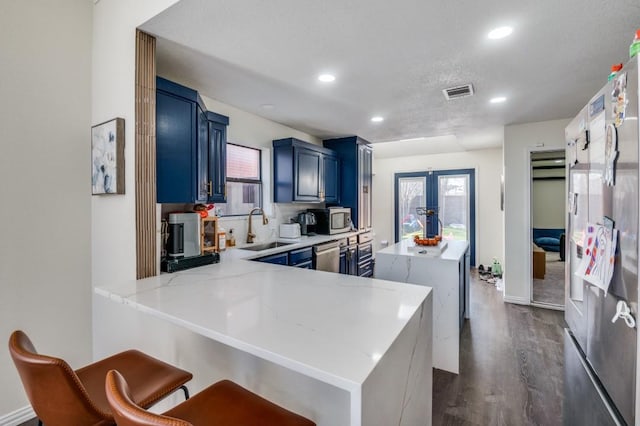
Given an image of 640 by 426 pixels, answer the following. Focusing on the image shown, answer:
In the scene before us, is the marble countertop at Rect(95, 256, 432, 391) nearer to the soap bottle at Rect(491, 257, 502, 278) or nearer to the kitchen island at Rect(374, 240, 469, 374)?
the kitchen island at Rect(374, 240, 469, 374)

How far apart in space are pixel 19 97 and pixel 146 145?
792 millimetres

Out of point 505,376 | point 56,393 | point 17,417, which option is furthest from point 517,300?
point 17,417

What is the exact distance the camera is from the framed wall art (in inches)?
73.2

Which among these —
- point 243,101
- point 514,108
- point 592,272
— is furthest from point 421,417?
point 514,108

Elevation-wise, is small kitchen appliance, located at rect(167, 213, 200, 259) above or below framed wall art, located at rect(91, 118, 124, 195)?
below

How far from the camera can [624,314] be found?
36.2 inches

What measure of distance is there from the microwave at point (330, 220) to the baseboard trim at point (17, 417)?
3.28 m

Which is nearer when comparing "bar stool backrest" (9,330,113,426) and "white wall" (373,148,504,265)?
"bar stool backrest" (9,330,113,426)

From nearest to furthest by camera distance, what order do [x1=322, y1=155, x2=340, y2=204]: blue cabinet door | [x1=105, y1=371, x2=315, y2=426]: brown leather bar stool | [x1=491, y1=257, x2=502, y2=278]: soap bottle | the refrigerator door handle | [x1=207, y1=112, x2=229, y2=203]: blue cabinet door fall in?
the refrigerator door handle → [x1=105, y1=371, x2=315, y2=426]: brown leather bar stool → [x1=207, y1=112, x2=229, y2=203]: blue cabinet door → [x1=322, y1=155, x2=340, y2=204]: blue cabinet door → [x1=491, y1=257, x2=502, y2=278]: soap bottle

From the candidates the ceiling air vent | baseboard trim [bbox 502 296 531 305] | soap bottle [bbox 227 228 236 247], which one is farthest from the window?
baseboard trim [bbox 502 296 531 305]

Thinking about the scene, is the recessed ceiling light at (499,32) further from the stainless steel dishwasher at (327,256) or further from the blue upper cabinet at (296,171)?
the stainless steel dishwasher at (327,256)

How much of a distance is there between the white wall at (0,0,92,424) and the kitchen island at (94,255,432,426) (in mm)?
293

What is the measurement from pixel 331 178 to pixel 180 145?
2.87m

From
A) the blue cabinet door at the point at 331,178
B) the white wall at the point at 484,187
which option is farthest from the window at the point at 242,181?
the white wall at the point at 484,187
